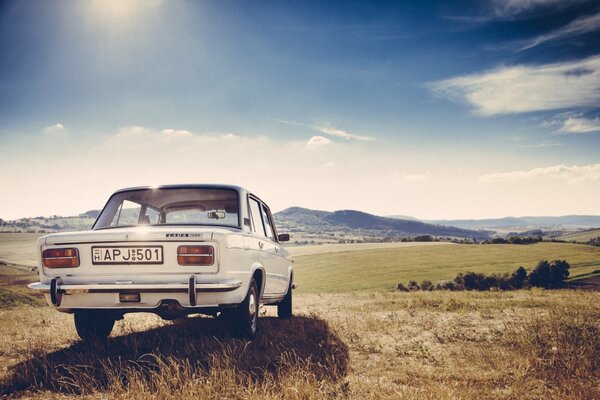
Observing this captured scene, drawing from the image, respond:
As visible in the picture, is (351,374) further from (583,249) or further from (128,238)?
(583,249)

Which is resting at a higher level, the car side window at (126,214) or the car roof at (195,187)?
the car roof at (195,187)

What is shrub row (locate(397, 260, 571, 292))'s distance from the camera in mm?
46678

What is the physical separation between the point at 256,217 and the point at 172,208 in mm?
1386

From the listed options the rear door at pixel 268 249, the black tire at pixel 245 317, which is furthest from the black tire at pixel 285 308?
the black tire at pixel 245 317

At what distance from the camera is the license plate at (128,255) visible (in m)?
4.29

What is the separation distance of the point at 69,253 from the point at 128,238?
0.74m

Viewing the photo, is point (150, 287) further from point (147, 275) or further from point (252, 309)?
point (252, 309)

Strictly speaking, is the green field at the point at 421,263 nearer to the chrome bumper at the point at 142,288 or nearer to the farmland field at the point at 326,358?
the farmland field at the point at 326,358

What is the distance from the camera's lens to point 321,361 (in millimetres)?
4199

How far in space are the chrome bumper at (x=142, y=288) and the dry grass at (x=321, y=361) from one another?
2.06ft

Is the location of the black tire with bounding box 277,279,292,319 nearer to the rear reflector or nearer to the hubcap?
the hubcap

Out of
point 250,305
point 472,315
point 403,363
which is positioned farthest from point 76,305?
point 472,315

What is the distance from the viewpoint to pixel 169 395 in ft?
10.0

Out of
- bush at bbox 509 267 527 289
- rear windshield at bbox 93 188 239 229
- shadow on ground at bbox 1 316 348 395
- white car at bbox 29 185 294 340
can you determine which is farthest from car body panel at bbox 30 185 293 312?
bush at bbox 509 267 527 289
